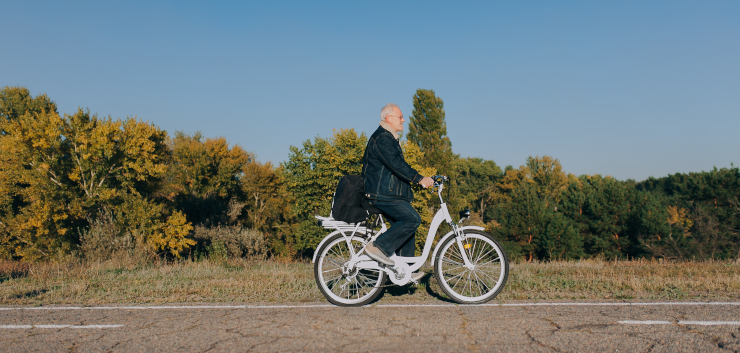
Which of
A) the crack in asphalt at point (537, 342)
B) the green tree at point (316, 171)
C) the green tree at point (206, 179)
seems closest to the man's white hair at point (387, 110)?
the crack in asphalt at point (537, 342)

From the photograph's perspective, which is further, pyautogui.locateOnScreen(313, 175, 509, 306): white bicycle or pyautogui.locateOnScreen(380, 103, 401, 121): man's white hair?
pyautogui.locateOnScreen(380, 103, 401, 121): man's white hair

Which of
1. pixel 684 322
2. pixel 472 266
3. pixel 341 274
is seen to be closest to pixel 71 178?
pixel 341 274

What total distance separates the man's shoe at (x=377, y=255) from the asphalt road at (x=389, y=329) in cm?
46

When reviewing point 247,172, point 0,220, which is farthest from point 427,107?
point 0,220

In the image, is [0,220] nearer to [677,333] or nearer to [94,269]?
[94,269]

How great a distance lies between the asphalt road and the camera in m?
2.97

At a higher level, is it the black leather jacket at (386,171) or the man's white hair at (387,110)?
the man's white hair at (387,110)

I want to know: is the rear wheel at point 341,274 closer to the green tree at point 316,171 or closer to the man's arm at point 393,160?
the man's arm at point 393,160

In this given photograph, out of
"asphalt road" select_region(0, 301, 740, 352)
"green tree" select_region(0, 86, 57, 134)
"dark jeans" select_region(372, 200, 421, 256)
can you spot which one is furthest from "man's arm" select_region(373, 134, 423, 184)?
"green tree" select_region(0, 86, 57, 134)

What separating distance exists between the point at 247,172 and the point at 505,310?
44661mm

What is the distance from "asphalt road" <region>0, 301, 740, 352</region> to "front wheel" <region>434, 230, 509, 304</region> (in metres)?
0.37

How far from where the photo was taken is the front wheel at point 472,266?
450cm

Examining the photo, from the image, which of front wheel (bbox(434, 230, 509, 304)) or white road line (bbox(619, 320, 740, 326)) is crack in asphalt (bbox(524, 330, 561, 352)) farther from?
front wheel (bbox(434, 230, 509, 304))

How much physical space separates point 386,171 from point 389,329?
1.66 meters
